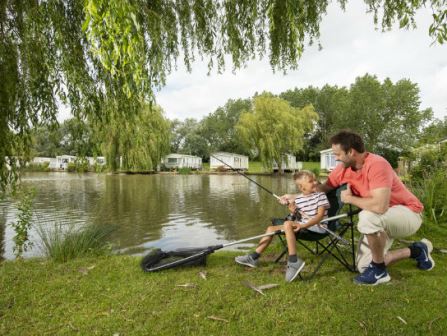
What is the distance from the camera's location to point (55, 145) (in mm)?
4230

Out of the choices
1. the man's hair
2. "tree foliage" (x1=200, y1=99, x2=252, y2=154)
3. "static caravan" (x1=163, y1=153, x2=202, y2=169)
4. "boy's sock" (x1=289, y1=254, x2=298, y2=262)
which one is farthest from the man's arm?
"tree foliage" (x1=200, y1=99, x2=252, y2=154)

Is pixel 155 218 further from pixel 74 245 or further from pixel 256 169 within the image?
pixel 256 169

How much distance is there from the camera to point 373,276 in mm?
3105

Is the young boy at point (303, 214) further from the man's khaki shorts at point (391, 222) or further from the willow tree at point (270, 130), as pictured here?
the willow tree at point (270, 130)

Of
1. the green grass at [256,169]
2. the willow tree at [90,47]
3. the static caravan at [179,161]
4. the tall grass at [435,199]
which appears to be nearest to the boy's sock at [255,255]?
the willow tree at [90,47]

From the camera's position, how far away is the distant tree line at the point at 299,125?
30906 mm

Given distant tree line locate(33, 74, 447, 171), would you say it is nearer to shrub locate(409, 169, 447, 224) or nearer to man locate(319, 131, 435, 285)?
shrub locate(409, 169, 447, 224)

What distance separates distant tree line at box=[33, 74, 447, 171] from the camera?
3091 centimetres

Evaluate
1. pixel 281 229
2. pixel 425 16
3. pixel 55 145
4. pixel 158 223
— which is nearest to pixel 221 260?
pixel 281 229

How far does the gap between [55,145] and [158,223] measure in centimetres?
566

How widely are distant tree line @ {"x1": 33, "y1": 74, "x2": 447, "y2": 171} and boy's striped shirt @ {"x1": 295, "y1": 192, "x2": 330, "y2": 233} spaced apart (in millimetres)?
7798

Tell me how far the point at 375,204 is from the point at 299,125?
30932 millimetres

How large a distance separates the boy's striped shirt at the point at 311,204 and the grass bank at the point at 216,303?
22.9 inches

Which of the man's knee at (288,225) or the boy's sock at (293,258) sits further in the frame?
the man's knee at (288,225)
